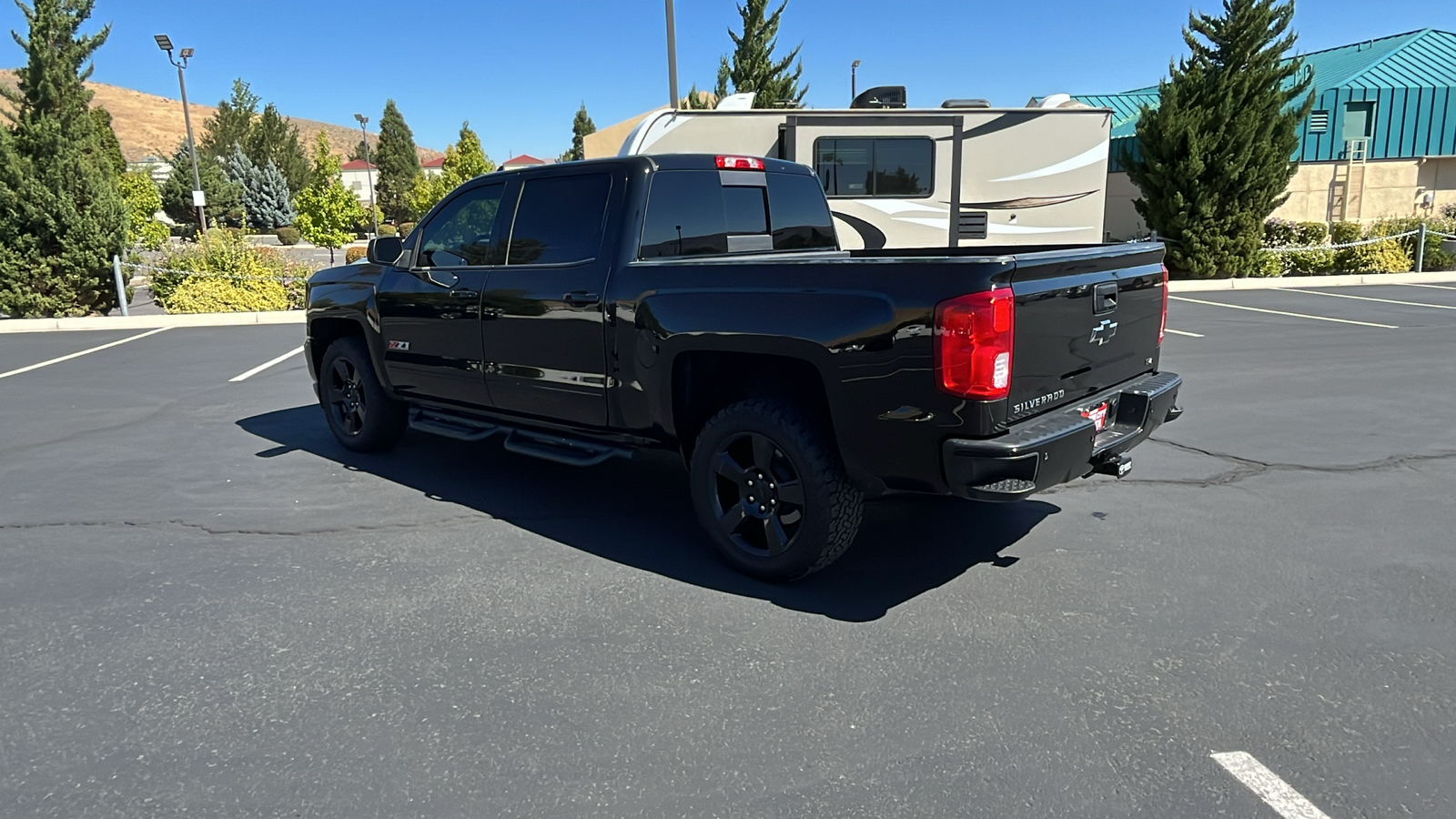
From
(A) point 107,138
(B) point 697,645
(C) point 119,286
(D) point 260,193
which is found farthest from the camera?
(D) point 260,193

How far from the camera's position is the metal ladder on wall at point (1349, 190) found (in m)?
24.6

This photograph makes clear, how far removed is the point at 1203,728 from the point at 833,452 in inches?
66.0

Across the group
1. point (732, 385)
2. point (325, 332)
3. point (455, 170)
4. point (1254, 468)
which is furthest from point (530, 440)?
point (455, 170)

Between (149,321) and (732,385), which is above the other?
(732,385)

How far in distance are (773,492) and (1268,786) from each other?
2122 mm

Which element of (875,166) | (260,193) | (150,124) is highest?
(150,124)

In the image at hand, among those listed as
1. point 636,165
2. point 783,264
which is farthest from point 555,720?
point 636,165

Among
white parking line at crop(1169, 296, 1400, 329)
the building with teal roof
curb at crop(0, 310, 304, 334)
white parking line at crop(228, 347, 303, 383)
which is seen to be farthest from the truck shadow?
the building with teal roof

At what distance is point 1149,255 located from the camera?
14.6ft

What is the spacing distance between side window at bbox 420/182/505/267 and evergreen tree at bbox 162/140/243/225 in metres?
50.2

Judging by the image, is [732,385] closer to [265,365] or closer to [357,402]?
[357,402]

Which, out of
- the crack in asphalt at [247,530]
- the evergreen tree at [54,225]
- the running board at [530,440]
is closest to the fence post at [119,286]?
the evergreen tree at [54,225]

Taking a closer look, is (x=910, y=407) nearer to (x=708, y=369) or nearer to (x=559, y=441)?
(x=708, y=369)

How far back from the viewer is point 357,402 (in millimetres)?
6645
